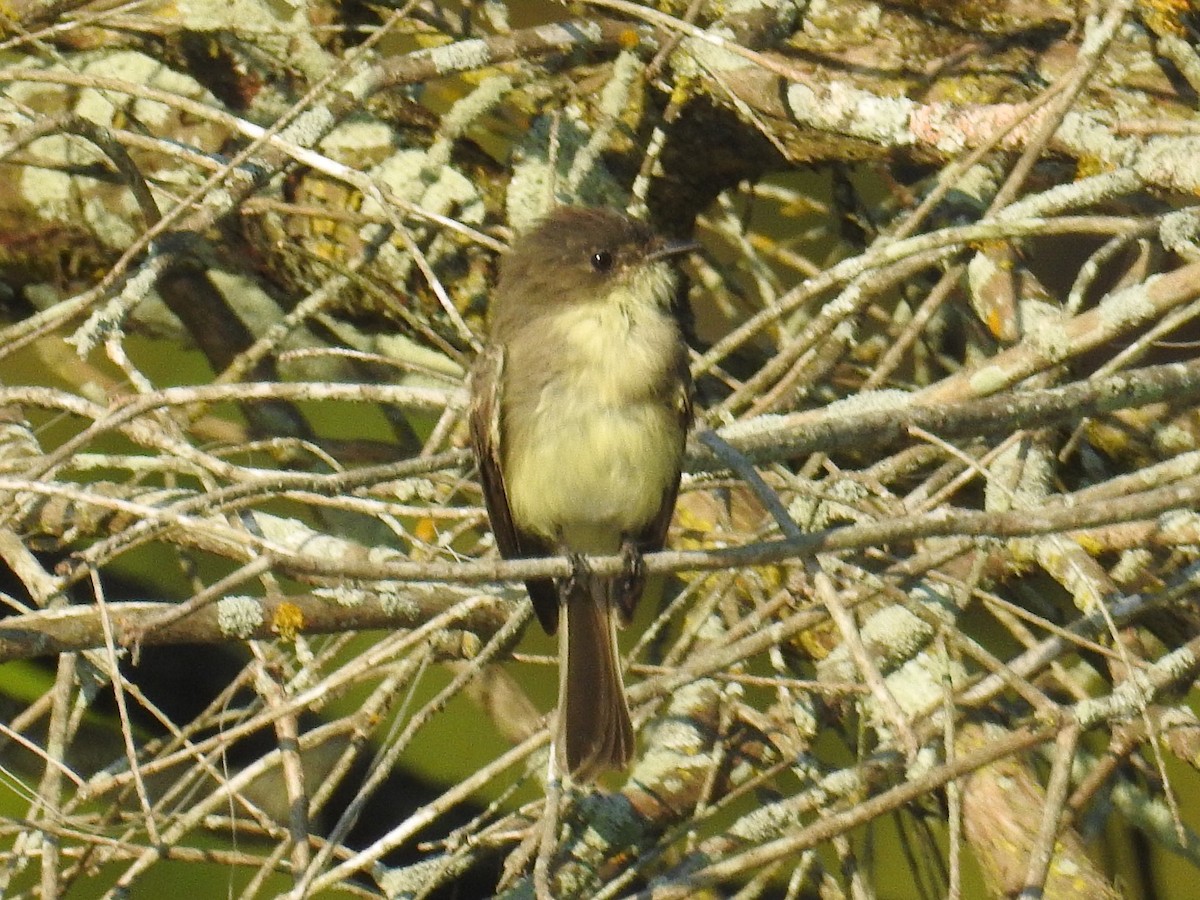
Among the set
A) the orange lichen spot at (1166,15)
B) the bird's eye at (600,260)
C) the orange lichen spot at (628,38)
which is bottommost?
the bird's eye at (600,260)

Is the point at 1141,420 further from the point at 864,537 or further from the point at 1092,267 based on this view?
the point at 864,537

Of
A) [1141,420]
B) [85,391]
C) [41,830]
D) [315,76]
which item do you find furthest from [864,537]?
[85,391]

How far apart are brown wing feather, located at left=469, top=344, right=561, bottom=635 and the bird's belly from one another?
4 cm

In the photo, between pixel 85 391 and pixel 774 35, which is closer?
pixel 774 35

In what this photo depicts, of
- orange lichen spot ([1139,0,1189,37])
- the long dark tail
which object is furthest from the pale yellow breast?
orange lichen spot ([1139,0,1189,37])

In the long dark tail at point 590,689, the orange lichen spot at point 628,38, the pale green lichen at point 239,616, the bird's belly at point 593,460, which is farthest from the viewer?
the orange lichen spot at point 628,38

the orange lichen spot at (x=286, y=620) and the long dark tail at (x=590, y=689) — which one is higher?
the orange lichen spot at (x=286, y=620)

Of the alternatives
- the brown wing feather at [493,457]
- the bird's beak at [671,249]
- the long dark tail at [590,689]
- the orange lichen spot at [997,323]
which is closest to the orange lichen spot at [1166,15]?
the orange lichen spot at [997,323]

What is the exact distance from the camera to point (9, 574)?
4770 millimetres

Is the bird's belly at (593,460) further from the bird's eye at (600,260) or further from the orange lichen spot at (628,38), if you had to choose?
the orange lichen spot at (628,38)

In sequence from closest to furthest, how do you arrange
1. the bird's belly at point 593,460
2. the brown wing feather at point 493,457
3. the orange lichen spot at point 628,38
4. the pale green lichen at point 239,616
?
the pale green lichen at point 239,616 < the bird's belly at point 593,460 < the brown wing feather at point 493,457 < the orange lichen spot at point 628,38

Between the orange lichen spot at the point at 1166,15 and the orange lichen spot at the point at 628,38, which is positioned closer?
the orange lichen spot at the point at 1166,15

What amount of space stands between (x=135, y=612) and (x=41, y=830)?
0.40 m

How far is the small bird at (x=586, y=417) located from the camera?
3395mm
